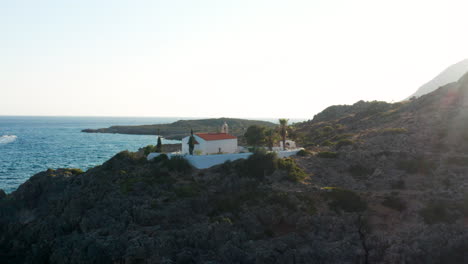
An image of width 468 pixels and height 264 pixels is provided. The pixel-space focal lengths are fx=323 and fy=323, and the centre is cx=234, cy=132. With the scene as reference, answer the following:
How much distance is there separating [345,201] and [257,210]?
857 cm

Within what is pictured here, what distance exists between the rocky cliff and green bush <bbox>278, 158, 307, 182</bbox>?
0.17 m

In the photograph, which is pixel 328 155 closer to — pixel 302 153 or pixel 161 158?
pixel 302 153

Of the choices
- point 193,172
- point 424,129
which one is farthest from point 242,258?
point 424,129

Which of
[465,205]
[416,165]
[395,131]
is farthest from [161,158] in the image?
[395,131]

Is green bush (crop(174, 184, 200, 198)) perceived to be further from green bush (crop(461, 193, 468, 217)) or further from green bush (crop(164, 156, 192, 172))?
green bush (crop(461, 193, 468, 217))

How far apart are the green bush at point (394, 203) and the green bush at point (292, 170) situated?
30.9 ft

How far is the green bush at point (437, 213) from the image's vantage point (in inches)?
1072

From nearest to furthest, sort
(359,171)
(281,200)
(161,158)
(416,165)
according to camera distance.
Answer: (281,200) → (416,165) → (359,171) → (161,158)

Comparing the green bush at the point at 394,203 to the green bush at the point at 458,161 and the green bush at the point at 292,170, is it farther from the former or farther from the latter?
the green bush at the point at 458,161

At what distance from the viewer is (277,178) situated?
3722 centimetres

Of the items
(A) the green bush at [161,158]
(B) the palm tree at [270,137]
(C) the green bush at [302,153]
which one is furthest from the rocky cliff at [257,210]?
(B) the palm tree at [270,137]

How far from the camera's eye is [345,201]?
3103 centimetres

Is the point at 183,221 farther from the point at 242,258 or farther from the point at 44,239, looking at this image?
the point at 44,239

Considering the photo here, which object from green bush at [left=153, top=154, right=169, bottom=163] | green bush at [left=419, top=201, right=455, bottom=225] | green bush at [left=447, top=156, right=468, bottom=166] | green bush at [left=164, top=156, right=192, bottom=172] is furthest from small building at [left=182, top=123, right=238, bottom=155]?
green bush at [left=447, top=156, right=468, bottom=166]
